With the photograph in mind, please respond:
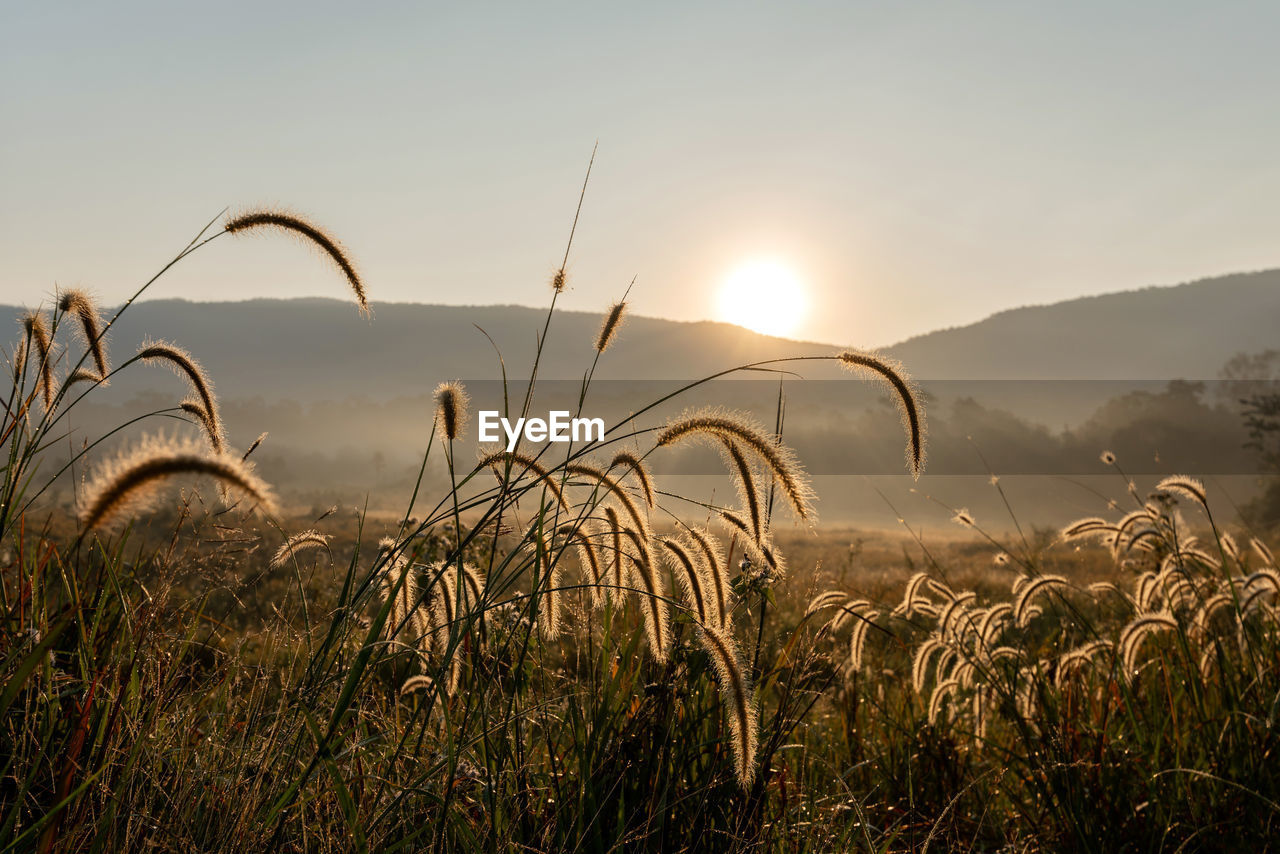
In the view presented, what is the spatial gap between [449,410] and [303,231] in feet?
2.87

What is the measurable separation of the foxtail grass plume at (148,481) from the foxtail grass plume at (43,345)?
178cm

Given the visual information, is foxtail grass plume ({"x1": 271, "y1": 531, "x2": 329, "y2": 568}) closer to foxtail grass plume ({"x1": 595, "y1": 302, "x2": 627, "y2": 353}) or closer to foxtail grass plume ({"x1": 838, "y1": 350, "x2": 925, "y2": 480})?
foxtail grass plume ({"x1": 595, "y1": 302, "x2": 627, "y2": 353})

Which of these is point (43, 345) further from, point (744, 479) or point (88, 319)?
point (744, 479)

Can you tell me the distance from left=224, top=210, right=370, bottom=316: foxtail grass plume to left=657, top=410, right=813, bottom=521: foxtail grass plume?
1.17m

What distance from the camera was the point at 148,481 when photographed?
4.34 ft

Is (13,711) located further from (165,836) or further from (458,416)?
(458,416)

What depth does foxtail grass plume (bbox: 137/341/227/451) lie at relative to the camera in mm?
2568

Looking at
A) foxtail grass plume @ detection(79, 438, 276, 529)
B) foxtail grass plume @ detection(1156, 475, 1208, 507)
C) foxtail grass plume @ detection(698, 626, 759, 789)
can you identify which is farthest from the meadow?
foxtail grass plume @ detection(1156, 475, 1208, 507)

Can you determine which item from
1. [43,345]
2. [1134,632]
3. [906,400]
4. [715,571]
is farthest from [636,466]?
[1134,632]

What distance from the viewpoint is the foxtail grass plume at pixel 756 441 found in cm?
241

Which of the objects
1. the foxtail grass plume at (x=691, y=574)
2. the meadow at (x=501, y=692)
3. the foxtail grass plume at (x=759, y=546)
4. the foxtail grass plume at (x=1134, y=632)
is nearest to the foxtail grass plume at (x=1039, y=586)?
the meadow at (x=501, y=692)

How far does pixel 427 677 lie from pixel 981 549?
31.5 m

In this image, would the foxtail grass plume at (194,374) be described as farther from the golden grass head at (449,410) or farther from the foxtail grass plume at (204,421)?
the golden grass head at (449,410)

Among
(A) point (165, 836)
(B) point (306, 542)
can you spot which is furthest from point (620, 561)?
(A) point (165, 836)
